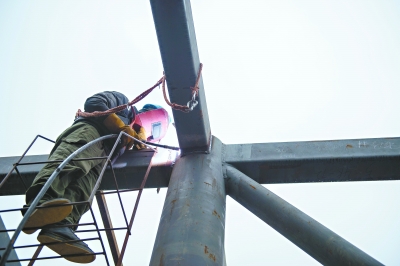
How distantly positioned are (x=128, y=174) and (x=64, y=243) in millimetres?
1629

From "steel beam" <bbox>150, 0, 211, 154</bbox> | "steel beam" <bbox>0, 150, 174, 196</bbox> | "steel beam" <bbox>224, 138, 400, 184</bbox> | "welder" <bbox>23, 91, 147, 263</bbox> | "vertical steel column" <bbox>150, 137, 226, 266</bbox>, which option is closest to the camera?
"vertical steel column" <bbox>150, 137, 226, 266</bbox>

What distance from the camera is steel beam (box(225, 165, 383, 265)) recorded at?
336 cm

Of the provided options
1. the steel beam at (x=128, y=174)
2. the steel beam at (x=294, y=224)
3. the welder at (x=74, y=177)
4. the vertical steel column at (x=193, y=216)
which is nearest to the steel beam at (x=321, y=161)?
the steel beam at (x=294, y=224)

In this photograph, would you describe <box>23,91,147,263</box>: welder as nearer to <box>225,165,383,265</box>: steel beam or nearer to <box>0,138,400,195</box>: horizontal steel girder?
<box>0,138,400,195</box>: horizontal steel girder

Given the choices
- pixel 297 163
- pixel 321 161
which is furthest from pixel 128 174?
pixel 321 161

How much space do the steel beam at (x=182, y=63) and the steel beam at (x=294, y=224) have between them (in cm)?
55

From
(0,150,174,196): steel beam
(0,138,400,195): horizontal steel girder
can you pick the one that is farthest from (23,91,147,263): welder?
(0,138,400,195): horizontal steel girder

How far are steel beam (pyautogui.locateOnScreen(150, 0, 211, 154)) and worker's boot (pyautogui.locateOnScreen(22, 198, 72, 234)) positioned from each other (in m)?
1.55

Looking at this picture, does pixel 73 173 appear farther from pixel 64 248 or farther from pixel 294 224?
pixel 294 224

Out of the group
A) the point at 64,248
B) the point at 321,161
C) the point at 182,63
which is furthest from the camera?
the point at 321,161

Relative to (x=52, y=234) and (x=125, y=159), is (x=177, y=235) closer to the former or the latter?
(x=52, y=234)

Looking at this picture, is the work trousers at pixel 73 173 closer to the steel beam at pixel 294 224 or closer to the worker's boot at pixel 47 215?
the worker's boot at pixel 47 215

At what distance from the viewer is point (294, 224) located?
3.73 meters

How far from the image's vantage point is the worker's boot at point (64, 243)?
3234mm
